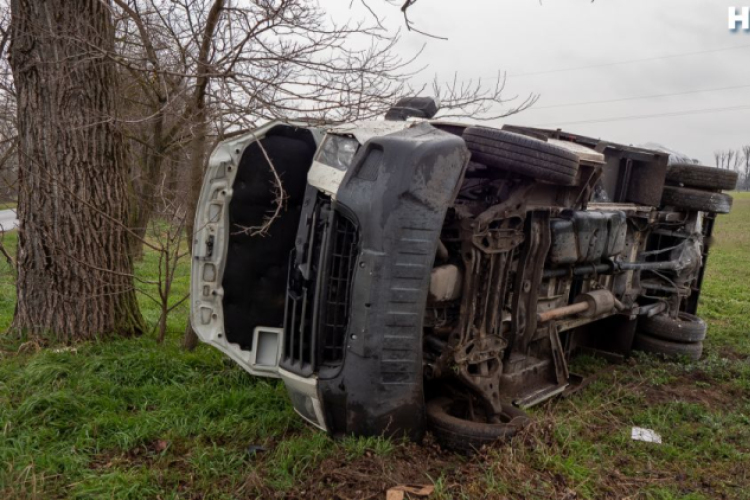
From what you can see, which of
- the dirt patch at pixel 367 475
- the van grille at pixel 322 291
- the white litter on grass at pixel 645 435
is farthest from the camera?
the white litter on grass at pixel 645 435

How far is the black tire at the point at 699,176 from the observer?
527 centimetres

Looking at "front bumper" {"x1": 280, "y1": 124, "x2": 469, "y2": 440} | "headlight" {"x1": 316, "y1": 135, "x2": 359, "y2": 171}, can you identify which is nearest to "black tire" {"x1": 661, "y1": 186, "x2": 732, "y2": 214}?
"front bumper" {"x1": 280, "y1": 124, "x2": 469, "y2": 440}

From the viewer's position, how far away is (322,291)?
9.39ft

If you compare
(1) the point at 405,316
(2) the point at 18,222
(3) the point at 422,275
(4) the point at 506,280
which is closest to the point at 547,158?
(4) the point at 506,280

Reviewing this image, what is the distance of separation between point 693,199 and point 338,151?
3.89m

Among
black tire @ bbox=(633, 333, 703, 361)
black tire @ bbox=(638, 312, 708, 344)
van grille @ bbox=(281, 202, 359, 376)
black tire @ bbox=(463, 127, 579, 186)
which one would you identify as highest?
black tire @ bbox=(463, 127, 579, 186)

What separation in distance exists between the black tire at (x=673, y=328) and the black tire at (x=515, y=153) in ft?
9.67

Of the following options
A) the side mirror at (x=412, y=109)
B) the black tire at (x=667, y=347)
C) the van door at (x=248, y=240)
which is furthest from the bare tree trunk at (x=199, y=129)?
the black tire at (x=667, y=347)

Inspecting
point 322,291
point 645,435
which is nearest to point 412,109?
point 322,291

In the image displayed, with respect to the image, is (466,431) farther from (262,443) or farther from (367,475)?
(262,443)

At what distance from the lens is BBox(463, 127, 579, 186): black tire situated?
303cm

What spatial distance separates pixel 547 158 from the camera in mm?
3088

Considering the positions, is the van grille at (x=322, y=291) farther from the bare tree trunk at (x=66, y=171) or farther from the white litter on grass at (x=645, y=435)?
the white litter on grass at (x=645, y=435)

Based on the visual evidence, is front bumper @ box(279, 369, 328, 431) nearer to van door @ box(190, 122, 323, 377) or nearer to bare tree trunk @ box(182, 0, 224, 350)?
van door @ box(190, 122, 323, 377)
